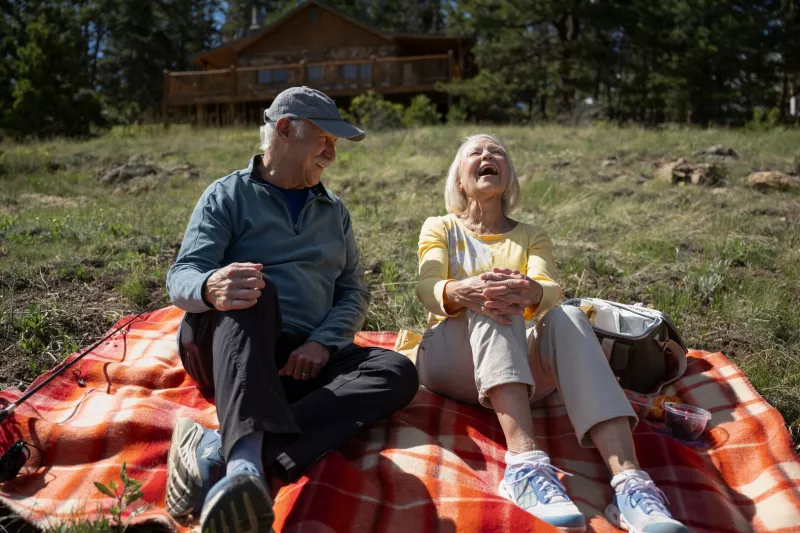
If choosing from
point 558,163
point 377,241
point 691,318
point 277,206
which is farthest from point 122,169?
point 691,318

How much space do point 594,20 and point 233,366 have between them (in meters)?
18.5

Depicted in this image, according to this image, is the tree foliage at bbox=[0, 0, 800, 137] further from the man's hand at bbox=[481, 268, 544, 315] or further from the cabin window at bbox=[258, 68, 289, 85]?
the man's hand at bbox=[481, 268, 544, 315]

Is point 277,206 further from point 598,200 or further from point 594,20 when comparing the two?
point 594,20

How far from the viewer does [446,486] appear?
2170 mm

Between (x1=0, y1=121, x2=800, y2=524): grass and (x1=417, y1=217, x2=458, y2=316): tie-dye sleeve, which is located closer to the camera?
(x1=417, y1=217, x2=458, y2=316): tie-dye sleeve

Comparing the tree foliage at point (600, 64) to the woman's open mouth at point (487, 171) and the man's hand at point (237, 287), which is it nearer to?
the woman's open mouth at point (487, 171)

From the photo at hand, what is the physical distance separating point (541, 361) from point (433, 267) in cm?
60

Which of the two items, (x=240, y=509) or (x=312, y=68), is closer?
(x=240, y=509)

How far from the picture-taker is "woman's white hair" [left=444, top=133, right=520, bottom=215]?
2.97 meters

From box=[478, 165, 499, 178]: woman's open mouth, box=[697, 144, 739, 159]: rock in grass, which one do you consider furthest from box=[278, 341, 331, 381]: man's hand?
box=[697, 144, 739, 159]: rock in grass

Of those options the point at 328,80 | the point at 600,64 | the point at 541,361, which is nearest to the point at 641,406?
the point at 541,361

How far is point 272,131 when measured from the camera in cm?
268

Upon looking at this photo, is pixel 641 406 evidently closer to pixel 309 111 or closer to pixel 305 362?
pixel 305 362

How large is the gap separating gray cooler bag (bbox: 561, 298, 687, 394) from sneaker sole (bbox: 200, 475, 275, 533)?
1.67 m
